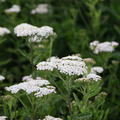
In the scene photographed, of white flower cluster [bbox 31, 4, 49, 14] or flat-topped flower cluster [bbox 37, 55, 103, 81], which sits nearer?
flat-topped flower cluster [bbox 37, 55, 103, 81]

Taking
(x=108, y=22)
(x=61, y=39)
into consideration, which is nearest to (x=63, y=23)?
(x=61, y=39)

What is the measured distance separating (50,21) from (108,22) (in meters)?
0.97

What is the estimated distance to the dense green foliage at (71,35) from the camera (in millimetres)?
5344

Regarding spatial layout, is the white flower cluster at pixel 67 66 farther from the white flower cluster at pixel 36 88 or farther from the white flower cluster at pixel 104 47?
the white flower cluster at pixel 104 47

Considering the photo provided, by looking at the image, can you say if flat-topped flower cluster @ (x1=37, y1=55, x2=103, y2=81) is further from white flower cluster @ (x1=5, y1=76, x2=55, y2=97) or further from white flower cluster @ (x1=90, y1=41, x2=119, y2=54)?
white flower cluster @ (x1=90, y1=41, x2=119, y2=54)

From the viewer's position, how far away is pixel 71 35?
646 cm

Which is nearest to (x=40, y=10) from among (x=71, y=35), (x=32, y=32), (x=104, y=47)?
(x=71, y=35)

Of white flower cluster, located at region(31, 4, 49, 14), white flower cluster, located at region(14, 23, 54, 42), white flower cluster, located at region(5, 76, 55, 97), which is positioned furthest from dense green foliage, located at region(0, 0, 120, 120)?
white flower cluster, located at region(5, 76, 55, 97)

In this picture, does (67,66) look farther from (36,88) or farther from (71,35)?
(71,35)

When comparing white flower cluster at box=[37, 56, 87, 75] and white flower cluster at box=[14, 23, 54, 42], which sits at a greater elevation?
white flower cluster at box=[14, 23, 54, 42]

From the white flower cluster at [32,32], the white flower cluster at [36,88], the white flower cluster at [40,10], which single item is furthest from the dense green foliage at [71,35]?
the white flower cluster at [36,88]

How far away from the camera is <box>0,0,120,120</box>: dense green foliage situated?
5344 millimetres

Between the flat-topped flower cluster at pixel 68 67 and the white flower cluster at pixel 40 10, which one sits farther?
the white flower cluster at pixel 40 10

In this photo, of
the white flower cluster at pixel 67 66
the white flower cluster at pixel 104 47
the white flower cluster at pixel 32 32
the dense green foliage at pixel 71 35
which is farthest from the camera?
the dense green foliage at pixel 71 35
